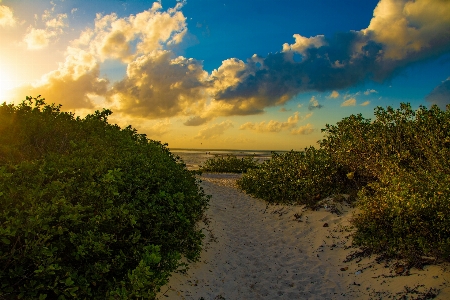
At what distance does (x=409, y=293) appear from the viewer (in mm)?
6605

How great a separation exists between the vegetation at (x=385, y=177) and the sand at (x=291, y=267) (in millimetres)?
730

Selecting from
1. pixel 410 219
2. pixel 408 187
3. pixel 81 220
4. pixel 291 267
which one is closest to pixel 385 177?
pixel 408 187

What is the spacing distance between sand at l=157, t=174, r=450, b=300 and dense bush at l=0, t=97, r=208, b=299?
4.07 feet

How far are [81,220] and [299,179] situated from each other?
11051 millimetres

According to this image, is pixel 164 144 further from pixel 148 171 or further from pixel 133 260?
pixel 133 260

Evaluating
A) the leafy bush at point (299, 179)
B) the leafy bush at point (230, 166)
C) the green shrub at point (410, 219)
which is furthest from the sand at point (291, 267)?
the leafy bush at point (230, 166)

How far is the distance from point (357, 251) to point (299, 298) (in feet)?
9.27

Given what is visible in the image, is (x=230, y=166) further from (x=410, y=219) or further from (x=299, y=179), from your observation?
(x=410, y=219)

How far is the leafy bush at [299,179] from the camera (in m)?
13.9

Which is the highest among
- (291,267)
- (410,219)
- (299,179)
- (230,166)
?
(299,179)

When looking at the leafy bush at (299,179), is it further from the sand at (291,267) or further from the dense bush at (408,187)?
the dense bush at (408,187)

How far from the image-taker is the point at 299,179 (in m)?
14.7

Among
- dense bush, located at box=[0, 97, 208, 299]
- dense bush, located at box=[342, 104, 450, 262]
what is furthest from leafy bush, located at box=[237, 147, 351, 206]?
dense bush, located at box=[0, 97, 208, 299]

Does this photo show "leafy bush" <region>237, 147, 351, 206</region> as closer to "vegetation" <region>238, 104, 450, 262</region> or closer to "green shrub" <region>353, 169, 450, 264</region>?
"vegetation" <region>238, 104, 450, 262</region>
